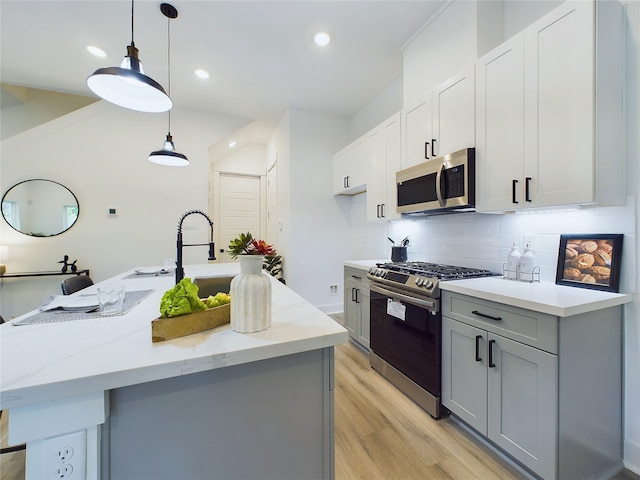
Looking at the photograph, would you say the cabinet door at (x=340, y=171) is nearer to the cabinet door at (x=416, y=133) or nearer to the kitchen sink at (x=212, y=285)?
the cabinet door at (x=416, y=133)

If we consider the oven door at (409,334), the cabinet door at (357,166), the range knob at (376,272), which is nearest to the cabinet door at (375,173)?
the cabinet door at (357,166)

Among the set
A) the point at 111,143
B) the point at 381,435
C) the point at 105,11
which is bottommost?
the point at 381,435

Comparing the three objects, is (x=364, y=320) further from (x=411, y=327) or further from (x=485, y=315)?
(x=485, y=315)

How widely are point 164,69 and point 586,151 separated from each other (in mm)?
3974

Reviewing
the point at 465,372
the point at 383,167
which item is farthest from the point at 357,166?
the point at 465,372

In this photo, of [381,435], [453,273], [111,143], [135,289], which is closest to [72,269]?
[111,143]

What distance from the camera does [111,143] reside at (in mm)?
3799

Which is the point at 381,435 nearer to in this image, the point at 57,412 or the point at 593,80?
the point at 57,412

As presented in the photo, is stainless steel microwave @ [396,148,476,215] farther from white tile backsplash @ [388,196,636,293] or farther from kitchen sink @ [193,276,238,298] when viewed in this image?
kitchen sink @ [193,276,238,298]

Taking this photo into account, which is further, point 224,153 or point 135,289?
point 224,153

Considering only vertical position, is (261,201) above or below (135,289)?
above

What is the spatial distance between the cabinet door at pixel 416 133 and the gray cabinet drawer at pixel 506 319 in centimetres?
122

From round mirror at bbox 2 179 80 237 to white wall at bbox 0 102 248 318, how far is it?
7 centimetres

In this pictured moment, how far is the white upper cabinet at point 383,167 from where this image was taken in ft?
8.82
